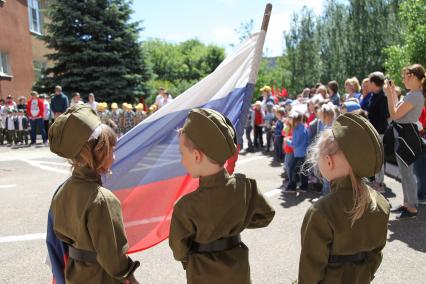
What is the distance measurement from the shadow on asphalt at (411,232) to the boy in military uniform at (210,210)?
3405 mm

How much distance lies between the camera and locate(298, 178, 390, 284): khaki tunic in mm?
2186

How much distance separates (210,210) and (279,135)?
858 centimetres

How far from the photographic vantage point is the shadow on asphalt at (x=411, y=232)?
16.4ft

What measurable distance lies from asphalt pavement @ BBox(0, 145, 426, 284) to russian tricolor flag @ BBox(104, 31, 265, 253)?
1.23 meters

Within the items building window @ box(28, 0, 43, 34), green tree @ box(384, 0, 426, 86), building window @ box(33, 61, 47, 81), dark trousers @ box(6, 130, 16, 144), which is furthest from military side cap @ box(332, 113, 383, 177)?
building window @ box(28, 0, 43, 34)

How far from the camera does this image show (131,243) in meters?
3.18

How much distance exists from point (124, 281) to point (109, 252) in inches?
10.1

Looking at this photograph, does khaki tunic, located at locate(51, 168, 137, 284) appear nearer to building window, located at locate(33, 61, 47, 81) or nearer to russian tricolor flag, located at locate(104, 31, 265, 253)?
russian tricolor flag, located at locate(104, 31, 265, 253)

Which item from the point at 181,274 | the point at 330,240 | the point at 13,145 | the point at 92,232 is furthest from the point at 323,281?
the point at 13,145

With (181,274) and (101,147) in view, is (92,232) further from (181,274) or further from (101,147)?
(181,274)

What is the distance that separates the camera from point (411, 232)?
17.6 ft

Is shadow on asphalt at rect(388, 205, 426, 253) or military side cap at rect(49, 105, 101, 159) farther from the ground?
military side cap at rect(49, 105, 101, 159)

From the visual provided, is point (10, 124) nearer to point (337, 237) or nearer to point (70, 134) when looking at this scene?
point (70, 134)

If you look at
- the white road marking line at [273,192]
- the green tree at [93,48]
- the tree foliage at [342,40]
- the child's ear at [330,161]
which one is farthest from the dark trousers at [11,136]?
the tree foliage at [342,40]
